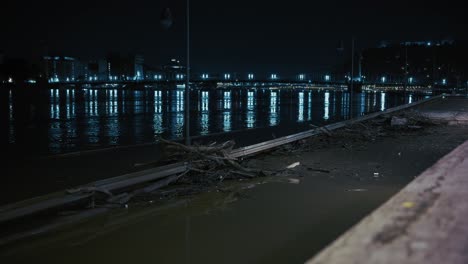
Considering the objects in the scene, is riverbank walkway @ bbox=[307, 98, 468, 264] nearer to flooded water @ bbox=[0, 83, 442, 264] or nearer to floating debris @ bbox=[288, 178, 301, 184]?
flooded water @ bbox=[0, 83, 442, 264]

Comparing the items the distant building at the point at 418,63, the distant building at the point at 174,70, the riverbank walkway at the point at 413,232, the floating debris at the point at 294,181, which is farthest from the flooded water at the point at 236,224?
the distant building at the point at 418,63

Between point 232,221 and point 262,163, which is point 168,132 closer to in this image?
point 262,163

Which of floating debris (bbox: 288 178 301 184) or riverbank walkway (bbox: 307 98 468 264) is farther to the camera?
floating debris (bbox: 288 178 301 184)

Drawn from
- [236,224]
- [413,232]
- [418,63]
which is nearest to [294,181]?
[236,224]

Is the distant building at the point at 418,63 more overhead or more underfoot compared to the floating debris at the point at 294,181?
more overhead

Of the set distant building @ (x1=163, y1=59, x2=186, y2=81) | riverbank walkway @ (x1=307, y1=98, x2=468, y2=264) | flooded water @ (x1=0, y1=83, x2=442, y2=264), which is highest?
distant building @ (x1=163, y1=59, x2=186, y2=81)

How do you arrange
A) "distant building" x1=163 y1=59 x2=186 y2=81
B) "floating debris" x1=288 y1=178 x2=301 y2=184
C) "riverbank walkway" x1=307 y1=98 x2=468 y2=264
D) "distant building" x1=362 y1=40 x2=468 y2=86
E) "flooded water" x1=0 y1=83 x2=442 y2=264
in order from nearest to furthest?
"riverbank walkway" x1=307 y1=98 x2=468 y2=264
"flooded water" x1=0 y1=83 x2=442 y2=264
"floating debris" x1=288 y1=178 x2=301 y2=184
"distant building" x1=163 y1=59 x2=186 y2=81
"distant building" x1=362 y1=40 x2=468 y2=86

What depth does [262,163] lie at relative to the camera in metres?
13.3

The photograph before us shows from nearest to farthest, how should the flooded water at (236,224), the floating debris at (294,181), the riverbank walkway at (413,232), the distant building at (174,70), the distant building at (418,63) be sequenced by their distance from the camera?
the riverbank walkway at (413,232), the flooded water at (236,224), the floating debris at (294,181), the distant building at (174,70), the distant building at (418,63)

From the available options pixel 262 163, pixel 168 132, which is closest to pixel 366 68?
pixel 168 132

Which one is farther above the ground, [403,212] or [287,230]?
[403,212]

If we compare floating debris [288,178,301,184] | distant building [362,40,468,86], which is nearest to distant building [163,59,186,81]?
floating debris [288,178,301,184]

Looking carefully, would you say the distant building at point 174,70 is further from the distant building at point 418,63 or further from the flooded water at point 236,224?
the distant building at point 418,63

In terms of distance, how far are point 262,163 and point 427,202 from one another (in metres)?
7.90
